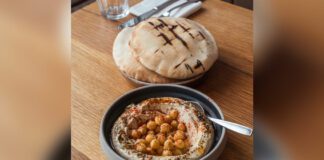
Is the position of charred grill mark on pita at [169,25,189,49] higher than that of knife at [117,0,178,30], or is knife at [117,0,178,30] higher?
charred grill mark on pita at [169,25,189,49]

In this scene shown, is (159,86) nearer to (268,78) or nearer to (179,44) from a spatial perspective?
(179,44)

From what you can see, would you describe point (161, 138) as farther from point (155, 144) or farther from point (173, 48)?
point (173, 48)

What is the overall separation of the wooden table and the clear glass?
0.02 m

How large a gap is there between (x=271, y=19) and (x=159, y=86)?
609mm

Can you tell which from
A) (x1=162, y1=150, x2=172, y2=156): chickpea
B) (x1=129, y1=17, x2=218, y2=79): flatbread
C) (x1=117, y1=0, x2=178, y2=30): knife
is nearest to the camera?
(x1=162, y1=150, x2=172, y2=156): chickpea

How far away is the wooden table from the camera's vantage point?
2.25ft

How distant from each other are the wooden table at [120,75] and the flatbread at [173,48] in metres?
0.05

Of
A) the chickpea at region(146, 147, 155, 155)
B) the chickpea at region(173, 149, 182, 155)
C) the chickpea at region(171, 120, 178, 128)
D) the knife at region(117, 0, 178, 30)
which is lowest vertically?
the knife at region(117, 0, 178, 30)

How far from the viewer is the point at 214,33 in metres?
0.96

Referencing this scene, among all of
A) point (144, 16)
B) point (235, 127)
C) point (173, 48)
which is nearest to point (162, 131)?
point (235, 127)

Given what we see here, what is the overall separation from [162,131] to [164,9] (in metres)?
0.48

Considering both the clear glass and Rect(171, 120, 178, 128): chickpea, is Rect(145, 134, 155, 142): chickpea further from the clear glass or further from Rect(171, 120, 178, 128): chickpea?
the clear glass

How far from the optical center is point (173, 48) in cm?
80

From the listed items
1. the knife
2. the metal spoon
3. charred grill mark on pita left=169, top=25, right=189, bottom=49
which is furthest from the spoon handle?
the knife
